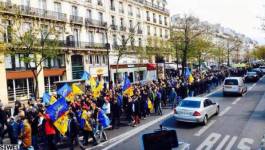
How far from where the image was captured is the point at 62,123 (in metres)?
11.4

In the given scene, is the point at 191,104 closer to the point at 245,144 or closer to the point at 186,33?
the point at 245,144

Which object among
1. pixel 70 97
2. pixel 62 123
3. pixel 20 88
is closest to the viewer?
pixel 62 123

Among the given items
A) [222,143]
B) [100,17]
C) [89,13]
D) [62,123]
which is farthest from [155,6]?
[62,123]

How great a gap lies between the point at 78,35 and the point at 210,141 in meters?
30.2

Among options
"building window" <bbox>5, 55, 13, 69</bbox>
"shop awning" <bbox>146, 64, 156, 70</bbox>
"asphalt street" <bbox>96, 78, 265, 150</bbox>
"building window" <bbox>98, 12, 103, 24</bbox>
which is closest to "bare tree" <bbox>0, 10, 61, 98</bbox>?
"building window" <bbox>5, 55, 13, 69</bbox>

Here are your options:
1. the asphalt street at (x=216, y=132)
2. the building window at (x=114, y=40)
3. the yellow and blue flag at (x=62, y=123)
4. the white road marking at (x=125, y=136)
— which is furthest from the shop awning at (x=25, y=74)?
the yellow and blue flag at (x=62, y=123)

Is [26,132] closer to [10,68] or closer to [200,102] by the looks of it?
[200,102]

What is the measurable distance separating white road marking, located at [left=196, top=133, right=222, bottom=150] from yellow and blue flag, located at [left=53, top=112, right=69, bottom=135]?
484 centimetres

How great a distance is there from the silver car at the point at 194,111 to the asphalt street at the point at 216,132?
1.25ft

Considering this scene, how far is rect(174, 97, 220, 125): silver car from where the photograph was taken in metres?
15.3

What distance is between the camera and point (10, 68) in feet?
102

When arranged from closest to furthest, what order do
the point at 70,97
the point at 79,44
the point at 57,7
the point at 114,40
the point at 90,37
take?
the point at 70,97 < the point at 57,7 < the point at 79,44 < the point at 90,37 < the point at 114,40

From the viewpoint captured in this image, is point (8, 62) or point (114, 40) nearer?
point (8, 62)

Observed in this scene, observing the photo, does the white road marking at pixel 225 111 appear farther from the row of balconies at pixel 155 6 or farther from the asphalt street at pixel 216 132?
the row of balconies at pixel 155 6
